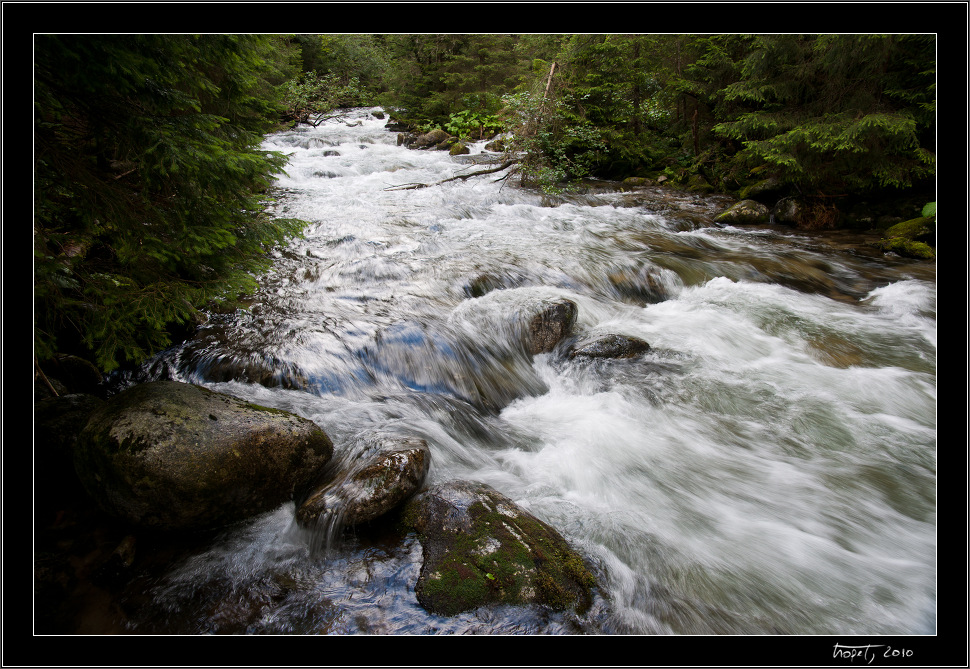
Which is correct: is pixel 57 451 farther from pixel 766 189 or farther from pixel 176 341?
pixel 766 189

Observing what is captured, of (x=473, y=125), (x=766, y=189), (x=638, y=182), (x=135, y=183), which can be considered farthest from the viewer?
(x=473, y=125)

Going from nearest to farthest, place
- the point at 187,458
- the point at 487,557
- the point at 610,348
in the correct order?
1. the point at 487,557
2. the point at 187,458
3. the point at 610,348

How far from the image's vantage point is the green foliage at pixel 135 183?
2.45m

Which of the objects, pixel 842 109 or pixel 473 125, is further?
pixel 473 125

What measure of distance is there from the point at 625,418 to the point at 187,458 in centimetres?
374

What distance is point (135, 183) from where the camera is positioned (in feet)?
10.6

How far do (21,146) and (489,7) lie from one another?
2.61 metres

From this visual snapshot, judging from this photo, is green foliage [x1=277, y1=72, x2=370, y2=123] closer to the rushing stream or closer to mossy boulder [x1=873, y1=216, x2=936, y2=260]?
the rushing stream

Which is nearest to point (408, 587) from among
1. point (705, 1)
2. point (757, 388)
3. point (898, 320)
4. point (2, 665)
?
point (2, 665)

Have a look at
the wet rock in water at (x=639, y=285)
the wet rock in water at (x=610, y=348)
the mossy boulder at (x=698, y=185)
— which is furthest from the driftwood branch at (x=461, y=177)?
the wet rock in water at (x=610, y=348)

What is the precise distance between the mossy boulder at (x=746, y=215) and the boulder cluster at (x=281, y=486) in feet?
35.9

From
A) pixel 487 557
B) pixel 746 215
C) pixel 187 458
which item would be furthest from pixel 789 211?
pixel 187 458

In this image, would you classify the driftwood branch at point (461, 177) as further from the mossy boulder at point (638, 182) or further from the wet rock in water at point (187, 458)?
the wet rock in water at point (187, 458)

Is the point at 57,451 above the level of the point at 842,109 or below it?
below
